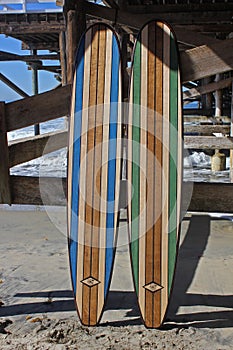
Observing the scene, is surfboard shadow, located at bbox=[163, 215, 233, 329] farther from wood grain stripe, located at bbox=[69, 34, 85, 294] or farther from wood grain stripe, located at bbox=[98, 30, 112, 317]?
wood grain stripe, located at bbox=[69, 34, 85, 294]

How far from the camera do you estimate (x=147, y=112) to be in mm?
2840

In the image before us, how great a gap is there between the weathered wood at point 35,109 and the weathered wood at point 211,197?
3.46 feet

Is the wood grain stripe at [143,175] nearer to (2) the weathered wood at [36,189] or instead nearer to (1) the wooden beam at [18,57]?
(2) the weathered wood at [36,189]

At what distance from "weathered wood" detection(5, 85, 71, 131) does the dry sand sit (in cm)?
145

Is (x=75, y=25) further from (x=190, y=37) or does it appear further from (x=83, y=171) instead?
(x=83, y=171)

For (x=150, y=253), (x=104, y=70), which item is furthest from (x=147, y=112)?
(x=150, y=253)

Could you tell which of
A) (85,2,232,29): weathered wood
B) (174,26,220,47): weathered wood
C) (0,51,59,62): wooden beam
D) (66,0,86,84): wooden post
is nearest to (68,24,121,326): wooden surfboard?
(66,0,86,84): wooden post

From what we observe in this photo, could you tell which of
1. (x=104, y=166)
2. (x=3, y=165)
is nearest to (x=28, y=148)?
(x=3, y=165)

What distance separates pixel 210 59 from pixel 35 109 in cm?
122

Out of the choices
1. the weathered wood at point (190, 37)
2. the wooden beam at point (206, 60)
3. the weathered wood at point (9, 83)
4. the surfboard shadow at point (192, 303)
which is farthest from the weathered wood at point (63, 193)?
the weathered wood at point (9, 83)

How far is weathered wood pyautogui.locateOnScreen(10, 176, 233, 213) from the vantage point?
2.86 m

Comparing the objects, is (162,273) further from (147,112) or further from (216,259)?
(216,259)

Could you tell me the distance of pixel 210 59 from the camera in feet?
8.71

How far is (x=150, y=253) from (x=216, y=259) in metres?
1.92
